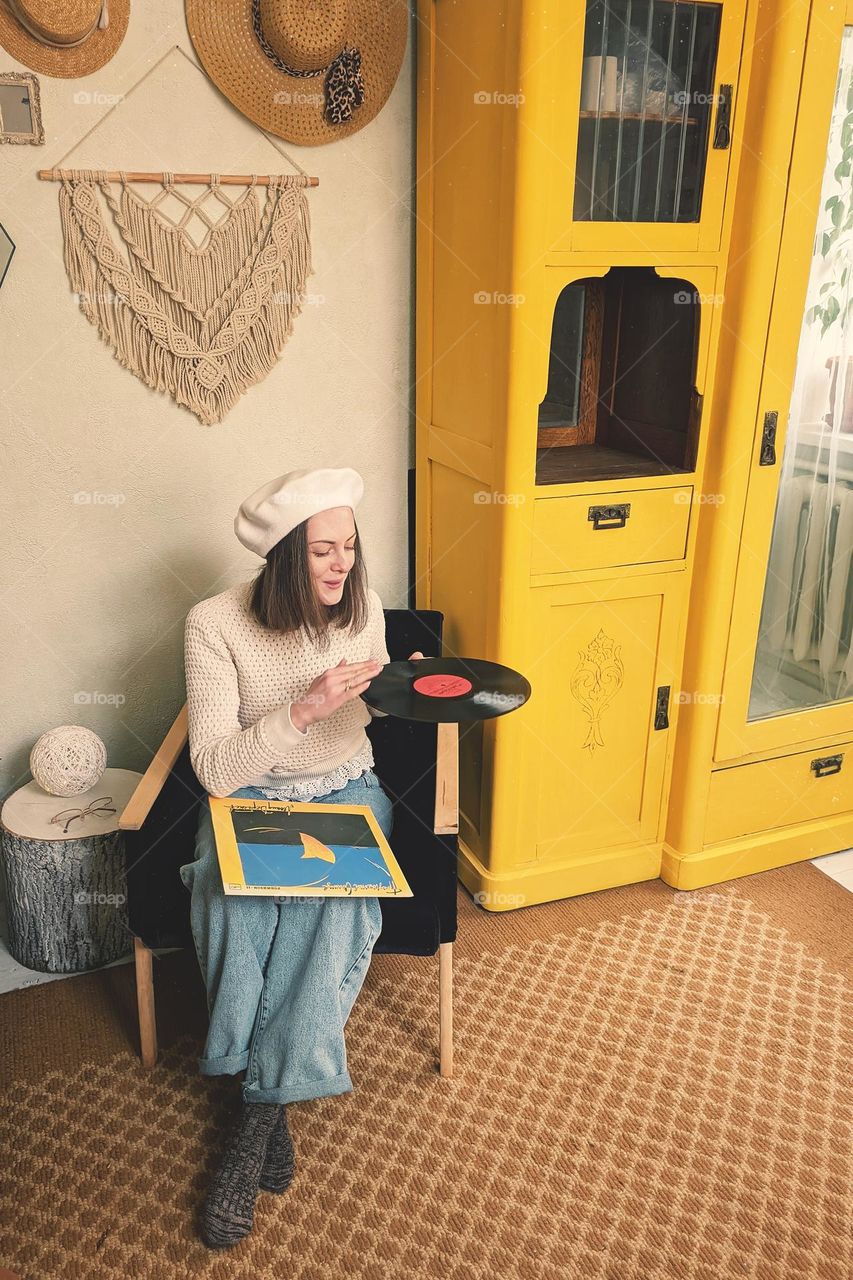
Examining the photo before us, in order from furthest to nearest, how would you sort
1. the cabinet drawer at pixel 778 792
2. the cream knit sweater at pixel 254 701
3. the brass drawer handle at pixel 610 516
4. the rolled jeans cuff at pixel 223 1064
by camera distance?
the cabinet drawer at pixel 778 792, the brass drawer handle at pixel 610 516, the cream knit sweater at pixel 254 701, the rolled jeans cuff at pixel 223 1064

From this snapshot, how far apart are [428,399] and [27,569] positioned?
970mm

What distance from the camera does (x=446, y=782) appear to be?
1757 mm

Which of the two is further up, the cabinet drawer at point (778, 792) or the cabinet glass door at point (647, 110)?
the cabinet glass door at point (647, 110)

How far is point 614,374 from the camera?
2.37 metres

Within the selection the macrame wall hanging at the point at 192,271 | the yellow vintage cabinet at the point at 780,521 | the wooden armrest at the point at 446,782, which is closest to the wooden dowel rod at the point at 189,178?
the macrame wall hanging at the point at 192,271

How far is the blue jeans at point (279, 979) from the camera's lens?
5.14ft

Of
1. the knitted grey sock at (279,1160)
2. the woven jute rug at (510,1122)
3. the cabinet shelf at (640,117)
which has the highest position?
the cabinet shelf at (640,117)

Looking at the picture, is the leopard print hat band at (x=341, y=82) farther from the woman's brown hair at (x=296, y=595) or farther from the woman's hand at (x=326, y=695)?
the woman's hand at (x=326, y=695)

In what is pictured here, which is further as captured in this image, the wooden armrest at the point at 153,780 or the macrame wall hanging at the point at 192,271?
the macrame wall hanging at the point at 192,271

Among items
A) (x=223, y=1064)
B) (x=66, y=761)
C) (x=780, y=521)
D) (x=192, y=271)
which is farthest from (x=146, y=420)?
(x=780, y=521)

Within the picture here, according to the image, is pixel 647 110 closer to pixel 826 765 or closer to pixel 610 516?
pixel 610 516

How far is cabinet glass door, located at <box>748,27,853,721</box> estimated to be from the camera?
2.08 metres

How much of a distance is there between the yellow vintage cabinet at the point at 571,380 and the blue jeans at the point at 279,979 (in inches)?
25.7

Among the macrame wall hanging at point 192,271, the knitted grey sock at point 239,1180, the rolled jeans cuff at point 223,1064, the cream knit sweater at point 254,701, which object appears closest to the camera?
the knitted grey sock at point 239,1180
